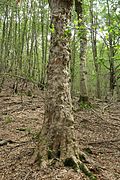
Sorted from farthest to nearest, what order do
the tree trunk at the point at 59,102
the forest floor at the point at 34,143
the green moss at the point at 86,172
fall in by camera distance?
1. the tree trunk at the point at 59,102
2. the forest floor at the point at 34,143
3. the green moss at the point at 86,172

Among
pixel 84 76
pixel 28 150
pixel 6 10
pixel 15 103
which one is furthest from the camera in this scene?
pixel 6 10

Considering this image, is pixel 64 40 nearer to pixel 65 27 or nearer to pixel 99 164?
pixel 65 27

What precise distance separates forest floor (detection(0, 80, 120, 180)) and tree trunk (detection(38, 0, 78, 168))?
16.0 inches

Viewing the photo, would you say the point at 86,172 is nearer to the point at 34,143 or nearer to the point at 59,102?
the point at 59,102

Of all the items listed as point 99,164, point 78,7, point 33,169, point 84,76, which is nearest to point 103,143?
point 99,164

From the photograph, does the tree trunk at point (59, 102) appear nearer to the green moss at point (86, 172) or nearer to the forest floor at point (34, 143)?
the green moss at point (86, 172)

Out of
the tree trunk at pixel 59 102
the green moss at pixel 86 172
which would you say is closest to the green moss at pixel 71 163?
the tree trunk at pixel 59 102

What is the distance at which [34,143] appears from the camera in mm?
6141

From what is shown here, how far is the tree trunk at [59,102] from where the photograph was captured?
476 centimetres

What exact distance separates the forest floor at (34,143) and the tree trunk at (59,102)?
0.41 meters

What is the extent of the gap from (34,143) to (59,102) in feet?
5.63

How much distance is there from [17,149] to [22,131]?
5.64 ft

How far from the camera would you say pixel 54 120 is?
16.2 ft

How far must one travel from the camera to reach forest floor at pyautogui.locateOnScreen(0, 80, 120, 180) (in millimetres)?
4449
